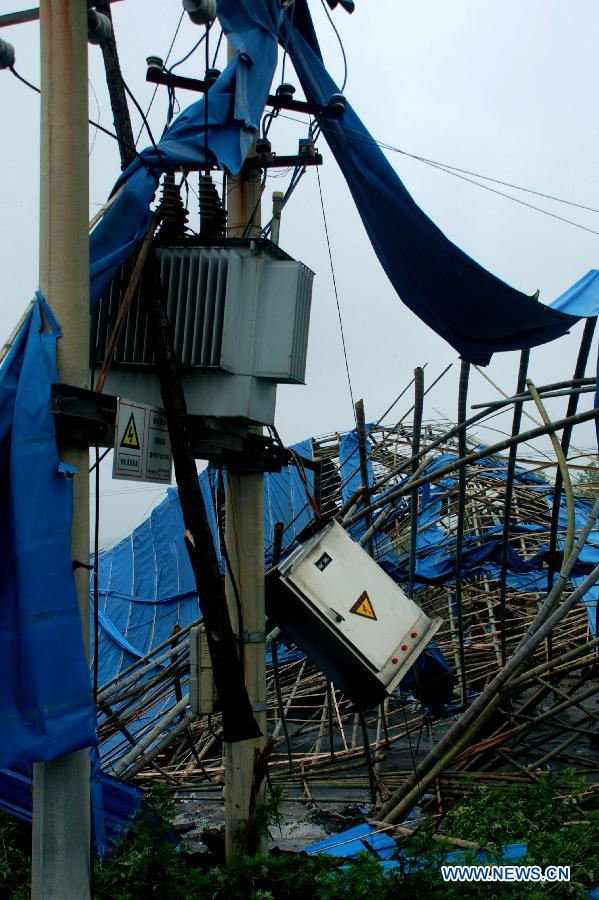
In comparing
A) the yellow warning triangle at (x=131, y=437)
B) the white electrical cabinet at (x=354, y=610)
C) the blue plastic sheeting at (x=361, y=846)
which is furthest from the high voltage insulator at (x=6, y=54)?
the blue plastic sheeting at (x=361, y=846)

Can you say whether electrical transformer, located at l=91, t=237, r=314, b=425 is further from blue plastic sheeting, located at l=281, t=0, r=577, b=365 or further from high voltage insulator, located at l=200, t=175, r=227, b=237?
blue plastic sheeting, located at l=281, t=0, r=577, b=365

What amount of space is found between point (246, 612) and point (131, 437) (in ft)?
4.62

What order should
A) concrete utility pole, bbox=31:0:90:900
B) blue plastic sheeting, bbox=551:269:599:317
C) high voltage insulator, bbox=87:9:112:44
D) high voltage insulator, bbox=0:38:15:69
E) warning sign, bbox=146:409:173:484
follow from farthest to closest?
blue plastic sheeting, bbox=551:269:599:317, warning sign, bbox=146:409:173:484, high voltage insulator, bbox=87:9:112:44, high voltage insulator, bbox=0:38:15:69, concrete utility pole, bbox=31:0:90:900

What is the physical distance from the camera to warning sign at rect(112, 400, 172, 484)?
464 centimetres

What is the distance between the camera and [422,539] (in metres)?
13.0

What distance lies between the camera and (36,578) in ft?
12.2

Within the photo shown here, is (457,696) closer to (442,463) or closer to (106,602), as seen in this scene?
(442,463)

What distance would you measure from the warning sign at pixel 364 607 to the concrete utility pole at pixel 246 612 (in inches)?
24.6

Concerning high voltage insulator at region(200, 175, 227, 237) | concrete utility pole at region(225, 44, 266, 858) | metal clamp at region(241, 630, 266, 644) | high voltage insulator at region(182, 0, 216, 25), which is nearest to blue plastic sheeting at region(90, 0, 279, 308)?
concrete utility pole at region(225, 44, 266, 858)

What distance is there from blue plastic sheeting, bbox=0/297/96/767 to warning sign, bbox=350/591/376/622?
1.87 metres

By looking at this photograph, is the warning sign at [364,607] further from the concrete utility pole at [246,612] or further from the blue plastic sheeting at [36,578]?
the blue plastic sheeting at [36,578]

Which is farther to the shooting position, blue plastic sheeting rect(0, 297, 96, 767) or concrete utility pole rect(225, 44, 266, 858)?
concrete utility pole rect(225, 44, 266, 858)

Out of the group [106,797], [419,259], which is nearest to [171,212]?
[419,259]

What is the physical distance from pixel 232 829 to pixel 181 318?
120 inches
